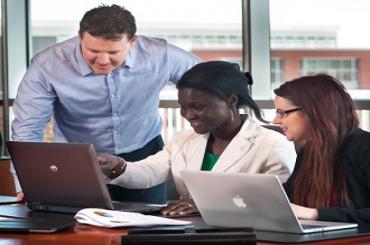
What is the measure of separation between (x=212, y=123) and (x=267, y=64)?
258cm

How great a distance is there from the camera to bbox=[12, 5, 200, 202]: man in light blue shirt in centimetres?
404

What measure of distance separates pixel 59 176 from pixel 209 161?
621 mm

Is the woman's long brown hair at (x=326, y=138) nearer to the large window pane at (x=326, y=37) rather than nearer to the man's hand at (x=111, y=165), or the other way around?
the man's hand at (x=111, y=165)

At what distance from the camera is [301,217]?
2867 mm

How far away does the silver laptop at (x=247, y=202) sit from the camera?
102 inches

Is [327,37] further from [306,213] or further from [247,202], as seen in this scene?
[247,202]

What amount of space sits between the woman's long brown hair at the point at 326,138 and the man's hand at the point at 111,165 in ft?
2.73

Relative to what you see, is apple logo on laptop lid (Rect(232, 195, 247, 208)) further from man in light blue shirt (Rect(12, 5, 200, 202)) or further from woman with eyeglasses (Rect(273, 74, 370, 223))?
man in light blue shirt (Rect(12, 5, 200, 202))

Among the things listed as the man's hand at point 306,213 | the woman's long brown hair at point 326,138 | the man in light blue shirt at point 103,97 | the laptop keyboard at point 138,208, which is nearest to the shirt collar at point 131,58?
the man in light blue shirt at point 103,97

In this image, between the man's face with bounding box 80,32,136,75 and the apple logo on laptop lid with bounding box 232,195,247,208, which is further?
the man's face with bounding box 80,32,136,75

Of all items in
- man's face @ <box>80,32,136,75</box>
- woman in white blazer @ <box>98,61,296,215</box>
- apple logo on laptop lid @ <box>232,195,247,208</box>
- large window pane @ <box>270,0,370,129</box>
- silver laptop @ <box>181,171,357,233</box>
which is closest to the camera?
silver laptop @ <box>181,171,357,233</box>

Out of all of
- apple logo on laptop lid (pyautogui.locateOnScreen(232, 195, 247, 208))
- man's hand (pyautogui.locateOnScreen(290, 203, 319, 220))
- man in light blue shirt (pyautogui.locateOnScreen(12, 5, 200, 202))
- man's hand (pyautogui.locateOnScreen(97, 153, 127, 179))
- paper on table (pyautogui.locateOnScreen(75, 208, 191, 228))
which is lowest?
paper on table (pyautogui.locateOnScreen(75, 208, 191, 228))

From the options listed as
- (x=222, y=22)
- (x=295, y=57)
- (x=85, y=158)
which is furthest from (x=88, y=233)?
(x=295, y=57)

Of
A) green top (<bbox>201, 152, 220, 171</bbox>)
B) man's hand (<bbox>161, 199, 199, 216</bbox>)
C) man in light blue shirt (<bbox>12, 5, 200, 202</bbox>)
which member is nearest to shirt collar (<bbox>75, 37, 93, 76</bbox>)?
man in light blue shirt (<bbox>12, 5, 200, 202</bbox>)
